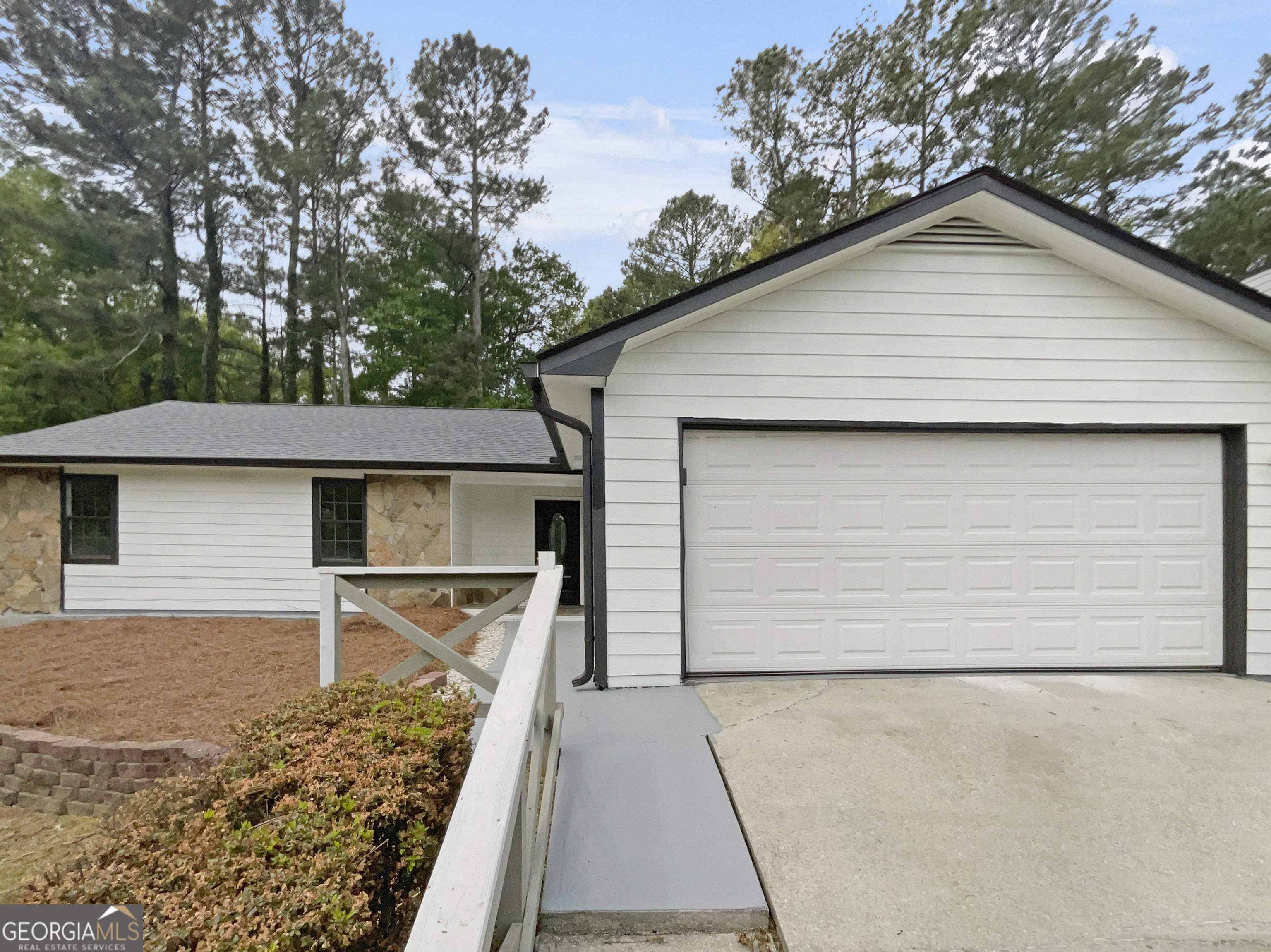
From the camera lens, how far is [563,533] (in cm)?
1111

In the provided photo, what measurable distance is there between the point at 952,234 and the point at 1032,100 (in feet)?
Answer: 55.8

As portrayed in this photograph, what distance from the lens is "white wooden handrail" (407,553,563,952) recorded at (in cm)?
104

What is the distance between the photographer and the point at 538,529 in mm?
11000

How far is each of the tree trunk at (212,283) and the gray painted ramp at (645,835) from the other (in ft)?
79.0

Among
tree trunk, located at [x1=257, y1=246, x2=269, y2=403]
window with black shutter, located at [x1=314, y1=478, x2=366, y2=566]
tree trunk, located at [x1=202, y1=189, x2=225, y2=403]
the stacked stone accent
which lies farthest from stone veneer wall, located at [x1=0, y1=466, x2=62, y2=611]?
tree trunk, located at [x1=257, y1=246, x2=269, y2=403]

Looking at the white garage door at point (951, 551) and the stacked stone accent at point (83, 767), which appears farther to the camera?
the white garage door at point (951, 551)

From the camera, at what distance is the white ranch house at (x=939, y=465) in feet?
15.7

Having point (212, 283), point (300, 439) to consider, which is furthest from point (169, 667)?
point (212, 283)

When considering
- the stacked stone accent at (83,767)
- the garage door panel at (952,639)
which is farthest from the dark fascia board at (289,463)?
the stacked stone accent at (83,767)

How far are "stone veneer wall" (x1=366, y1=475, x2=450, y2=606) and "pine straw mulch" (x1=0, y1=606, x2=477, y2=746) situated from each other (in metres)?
0.87

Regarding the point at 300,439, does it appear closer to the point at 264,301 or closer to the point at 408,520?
the point at 408,520

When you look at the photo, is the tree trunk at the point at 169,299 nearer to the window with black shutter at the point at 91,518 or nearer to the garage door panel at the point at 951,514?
the window with black shutter at the point at 91,518

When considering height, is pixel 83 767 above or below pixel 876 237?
below

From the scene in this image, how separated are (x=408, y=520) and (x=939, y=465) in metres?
7.69
